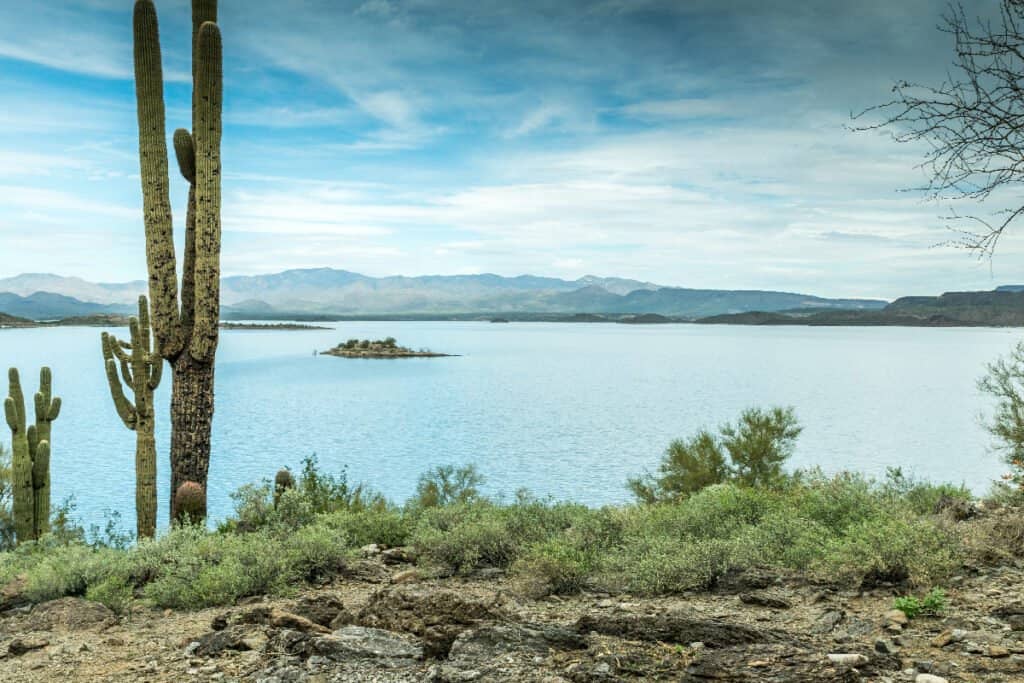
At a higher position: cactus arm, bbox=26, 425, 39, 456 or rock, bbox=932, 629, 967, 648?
rock, bbox=932, 629, 967, 648

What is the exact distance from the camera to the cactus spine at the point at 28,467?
503 inches

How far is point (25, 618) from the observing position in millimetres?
6980

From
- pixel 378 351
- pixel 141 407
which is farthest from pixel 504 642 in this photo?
pixel 378 351

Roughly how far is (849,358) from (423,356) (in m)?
65.2

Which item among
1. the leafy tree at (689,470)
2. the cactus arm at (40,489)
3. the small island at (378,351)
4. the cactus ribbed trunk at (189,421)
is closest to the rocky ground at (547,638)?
the cactus ribbed trunk at (189,421)

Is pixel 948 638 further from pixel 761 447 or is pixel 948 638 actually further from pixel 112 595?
pixel 761 447

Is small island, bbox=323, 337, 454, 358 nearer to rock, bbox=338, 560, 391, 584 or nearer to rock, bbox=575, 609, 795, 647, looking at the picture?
rock, bbox=338, 560, 391, 584

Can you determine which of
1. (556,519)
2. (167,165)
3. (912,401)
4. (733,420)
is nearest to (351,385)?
(733,420)

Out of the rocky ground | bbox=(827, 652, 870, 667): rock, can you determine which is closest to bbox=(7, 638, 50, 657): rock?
the rocky ground

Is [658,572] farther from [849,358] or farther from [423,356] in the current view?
[849,358]

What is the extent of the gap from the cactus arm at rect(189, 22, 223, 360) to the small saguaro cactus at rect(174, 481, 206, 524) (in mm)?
2125

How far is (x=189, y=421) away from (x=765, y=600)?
971 cm

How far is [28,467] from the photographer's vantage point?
1282 cm

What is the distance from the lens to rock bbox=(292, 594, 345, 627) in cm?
591
